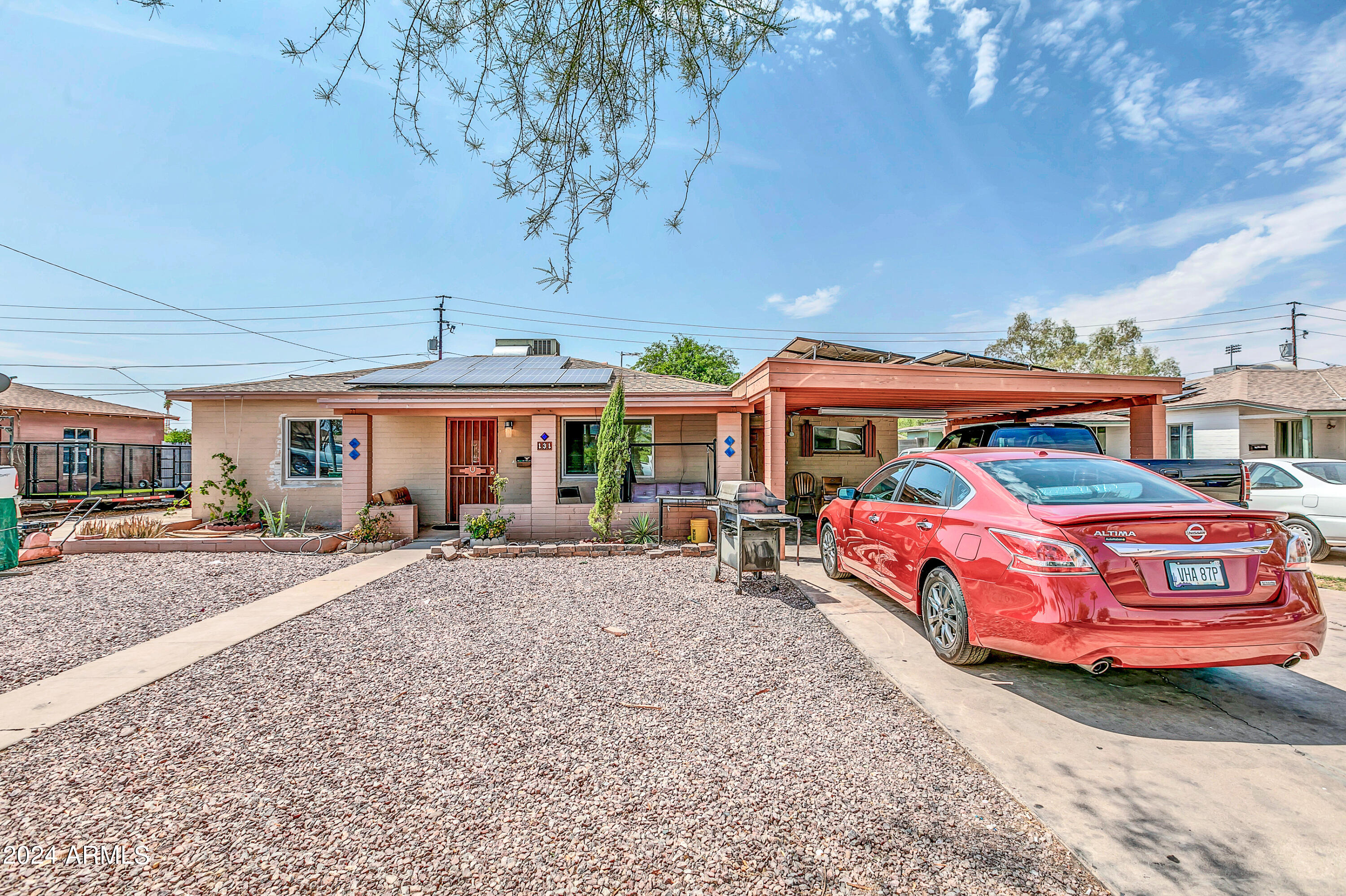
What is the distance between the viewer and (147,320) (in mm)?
25000

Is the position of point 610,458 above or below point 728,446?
below

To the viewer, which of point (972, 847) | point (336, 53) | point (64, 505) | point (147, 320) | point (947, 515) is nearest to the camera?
point (972, 847)

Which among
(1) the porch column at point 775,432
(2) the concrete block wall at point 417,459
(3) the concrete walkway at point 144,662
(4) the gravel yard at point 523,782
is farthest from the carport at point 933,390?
(2) the concrete block wall at point 417,459

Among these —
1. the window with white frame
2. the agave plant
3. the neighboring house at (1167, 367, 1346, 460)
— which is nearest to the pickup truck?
the agave plant

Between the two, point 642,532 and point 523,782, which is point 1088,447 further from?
point 523,782

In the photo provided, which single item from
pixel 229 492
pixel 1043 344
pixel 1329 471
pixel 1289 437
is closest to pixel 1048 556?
pixel 1329 471

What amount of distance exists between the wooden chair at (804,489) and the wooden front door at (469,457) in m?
7.19

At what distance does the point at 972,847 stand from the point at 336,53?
4.45m

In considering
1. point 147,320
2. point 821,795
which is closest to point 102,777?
point 821,795

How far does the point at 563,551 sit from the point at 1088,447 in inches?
331

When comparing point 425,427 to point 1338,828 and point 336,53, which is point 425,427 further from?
point 1338,828

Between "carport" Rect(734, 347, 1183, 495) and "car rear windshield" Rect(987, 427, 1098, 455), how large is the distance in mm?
849

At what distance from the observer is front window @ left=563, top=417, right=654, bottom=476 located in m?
10.4

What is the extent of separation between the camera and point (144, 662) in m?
3.78
